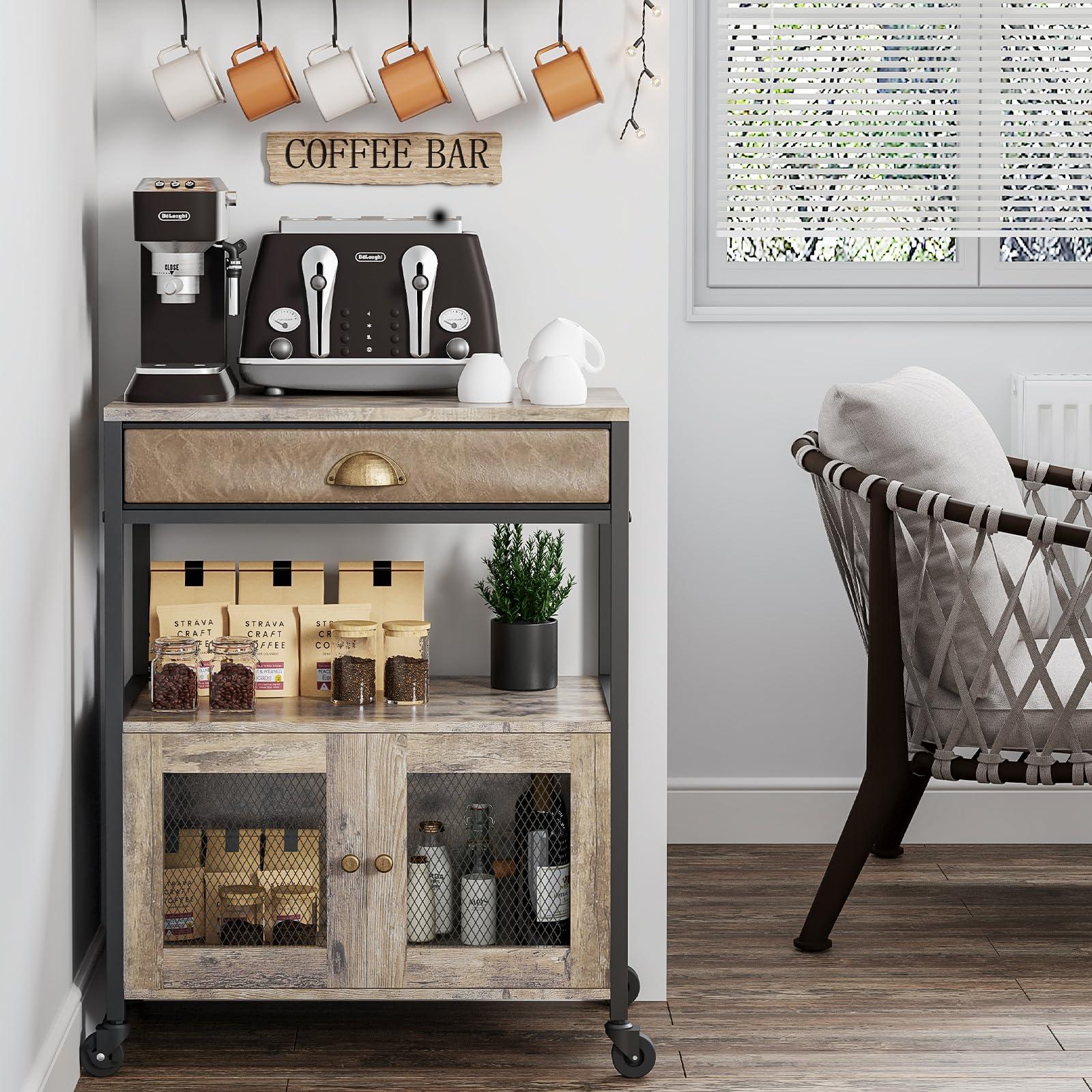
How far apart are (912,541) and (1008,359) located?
33.1 inches

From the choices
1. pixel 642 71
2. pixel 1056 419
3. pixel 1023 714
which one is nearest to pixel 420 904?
pixel 1023 714

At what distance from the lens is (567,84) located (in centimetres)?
196

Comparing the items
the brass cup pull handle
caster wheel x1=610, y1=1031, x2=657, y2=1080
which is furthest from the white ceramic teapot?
caster wheel x1=610, y1=1031, x2=657, y2=1080

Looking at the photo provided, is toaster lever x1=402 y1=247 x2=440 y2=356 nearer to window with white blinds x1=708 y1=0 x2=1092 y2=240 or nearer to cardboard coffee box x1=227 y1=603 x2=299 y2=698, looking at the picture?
cardboard coffee box x1=227 y1=603 x2=299 y2=698

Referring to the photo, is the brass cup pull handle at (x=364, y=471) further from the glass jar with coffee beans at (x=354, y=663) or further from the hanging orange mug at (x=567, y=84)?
the hanging orange mug at (x=567, y=84)

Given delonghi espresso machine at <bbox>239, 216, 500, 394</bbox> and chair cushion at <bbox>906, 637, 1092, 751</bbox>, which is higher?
delonghi espresso machine at <bbox>239, 216, 500, 394</bbox>

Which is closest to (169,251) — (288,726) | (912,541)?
(288,726)

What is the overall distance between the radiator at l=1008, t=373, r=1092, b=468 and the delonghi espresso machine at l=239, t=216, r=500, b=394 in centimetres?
139

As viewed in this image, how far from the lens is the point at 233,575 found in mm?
1998

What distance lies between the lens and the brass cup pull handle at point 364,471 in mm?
1778

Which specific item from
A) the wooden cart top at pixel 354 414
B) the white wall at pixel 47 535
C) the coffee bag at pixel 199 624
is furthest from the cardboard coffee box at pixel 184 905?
the wooden cart top at pixel 354 414

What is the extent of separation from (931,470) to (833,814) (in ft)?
3.26

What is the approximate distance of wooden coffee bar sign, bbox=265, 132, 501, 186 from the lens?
2.03 metres

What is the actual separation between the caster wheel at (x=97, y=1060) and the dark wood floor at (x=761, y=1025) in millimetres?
17
